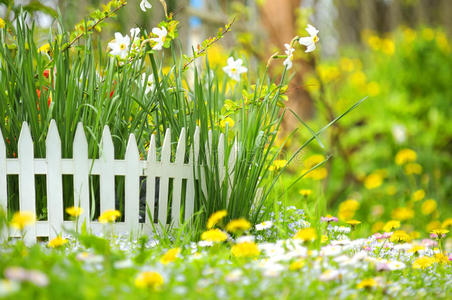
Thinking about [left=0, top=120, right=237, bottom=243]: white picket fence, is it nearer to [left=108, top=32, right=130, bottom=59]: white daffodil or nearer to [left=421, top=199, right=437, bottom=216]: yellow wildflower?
[left=108, top=32, right=130, bottom=59]: white daffodil

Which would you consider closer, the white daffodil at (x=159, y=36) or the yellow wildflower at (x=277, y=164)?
the white daffodil at (x=159, y=36)

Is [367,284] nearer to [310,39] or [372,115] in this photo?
[310,39]

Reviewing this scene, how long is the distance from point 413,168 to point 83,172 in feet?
11.9

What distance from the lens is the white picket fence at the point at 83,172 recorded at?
2.15 meters

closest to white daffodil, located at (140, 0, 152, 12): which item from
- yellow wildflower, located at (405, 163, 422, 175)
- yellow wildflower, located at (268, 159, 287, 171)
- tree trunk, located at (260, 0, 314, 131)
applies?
yellow wildflower, located at (268, 159, 287, 171)

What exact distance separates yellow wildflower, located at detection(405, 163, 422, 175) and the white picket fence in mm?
3080

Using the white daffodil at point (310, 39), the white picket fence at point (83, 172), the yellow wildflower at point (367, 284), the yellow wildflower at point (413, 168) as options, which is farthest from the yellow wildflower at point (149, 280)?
the yellow wildflower at point (413, 168)

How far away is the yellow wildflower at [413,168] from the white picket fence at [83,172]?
10.1 ft

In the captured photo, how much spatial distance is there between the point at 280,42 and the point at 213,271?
13.5 feet

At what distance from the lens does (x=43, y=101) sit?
221 centimetres

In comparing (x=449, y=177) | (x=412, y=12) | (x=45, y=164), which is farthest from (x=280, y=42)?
(x=412, y=12)

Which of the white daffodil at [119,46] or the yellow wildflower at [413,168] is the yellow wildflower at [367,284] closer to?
the white daffodil at [119,46]

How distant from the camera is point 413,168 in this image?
4832 mm

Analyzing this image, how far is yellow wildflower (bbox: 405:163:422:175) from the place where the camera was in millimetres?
4789
